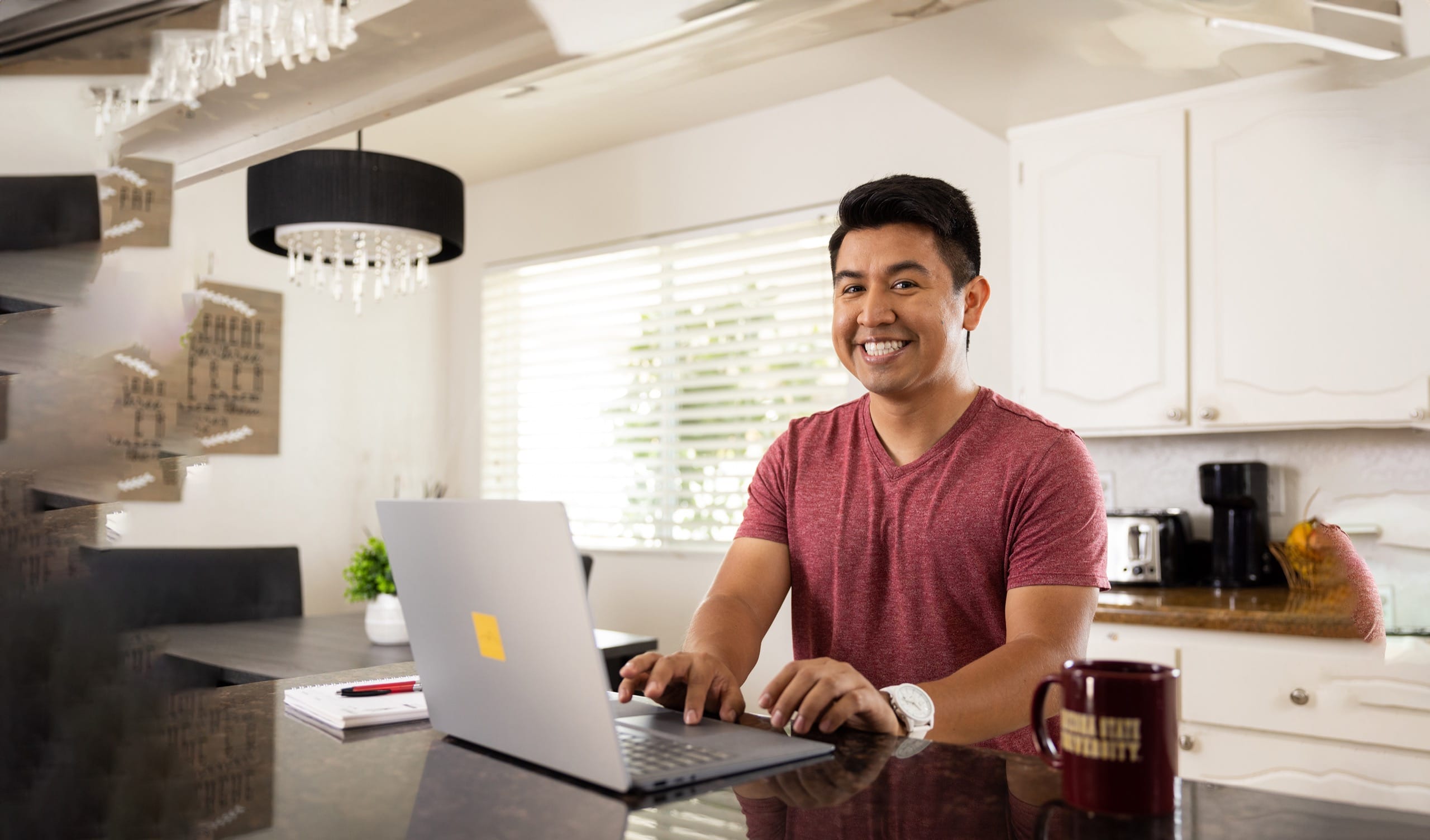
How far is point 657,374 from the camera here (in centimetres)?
415

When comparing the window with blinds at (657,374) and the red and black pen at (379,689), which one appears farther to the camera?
the window with blinds at (657,374)

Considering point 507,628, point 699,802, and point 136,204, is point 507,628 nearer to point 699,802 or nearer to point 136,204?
point 699,802

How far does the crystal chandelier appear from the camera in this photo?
1.92 feet

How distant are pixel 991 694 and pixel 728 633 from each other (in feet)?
1.29

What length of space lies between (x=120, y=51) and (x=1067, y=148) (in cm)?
279

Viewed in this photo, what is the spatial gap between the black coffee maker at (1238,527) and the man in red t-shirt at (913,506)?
5.21 feet

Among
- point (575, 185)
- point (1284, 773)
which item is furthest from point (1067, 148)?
point (575, 185)

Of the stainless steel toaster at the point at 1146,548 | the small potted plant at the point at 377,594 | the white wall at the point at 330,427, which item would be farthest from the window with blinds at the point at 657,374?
the stainless steel toaster at the point at 1146,548

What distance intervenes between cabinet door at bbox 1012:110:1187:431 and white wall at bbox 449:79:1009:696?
278 mm

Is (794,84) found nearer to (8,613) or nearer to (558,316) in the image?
(558,316)

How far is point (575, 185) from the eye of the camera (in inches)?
175

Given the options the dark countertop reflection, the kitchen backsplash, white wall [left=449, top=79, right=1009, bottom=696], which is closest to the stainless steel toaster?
the kitchen backsplash

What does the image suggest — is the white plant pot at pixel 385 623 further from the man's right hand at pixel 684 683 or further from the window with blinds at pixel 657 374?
the man's right hand at pixel 684 683

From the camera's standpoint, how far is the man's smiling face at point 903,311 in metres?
1.49
